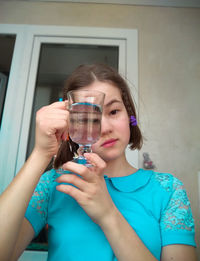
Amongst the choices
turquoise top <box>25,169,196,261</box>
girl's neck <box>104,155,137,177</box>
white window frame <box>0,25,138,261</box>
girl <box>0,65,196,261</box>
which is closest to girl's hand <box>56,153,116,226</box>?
girl <box>0,65,196,261</box>

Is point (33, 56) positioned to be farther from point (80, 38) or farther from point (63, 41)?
point (80, 38)

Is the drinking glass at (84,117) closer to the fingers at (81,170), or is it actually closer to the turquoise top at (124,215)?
the fingers at (81,170)

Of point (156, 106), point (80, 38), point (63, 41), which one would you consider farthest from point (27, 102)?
point (156, 106)

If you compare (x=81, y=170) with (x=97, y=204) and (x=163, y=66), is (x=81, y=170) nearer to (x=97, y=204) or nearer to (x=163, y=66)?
(x=97, y=204)

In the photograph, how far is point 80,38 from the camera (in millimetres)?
1846

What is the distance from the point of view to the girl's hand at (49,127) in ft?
1.63

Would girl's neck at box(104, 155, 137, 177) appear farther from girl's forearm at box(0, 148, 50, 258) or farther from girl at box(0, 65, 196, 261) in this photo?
girl's forearm at box(0, 148, 50, 258)

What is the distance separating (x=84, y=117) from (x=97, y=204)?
0.77 ft

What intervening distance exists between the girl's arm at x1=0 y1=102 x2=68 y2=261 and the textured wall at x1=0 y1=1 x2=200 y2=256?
3.93ft

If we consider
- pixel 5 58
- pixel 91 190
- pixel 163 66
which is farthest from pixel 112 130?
pixel 5 58

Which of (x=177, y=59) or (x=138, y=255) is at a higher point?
(x=177, y=59)

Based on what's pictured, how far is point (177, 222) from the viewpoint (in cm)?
61

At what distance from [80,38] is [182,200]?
68.5 inches

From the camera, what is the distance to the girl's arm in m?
0.45
